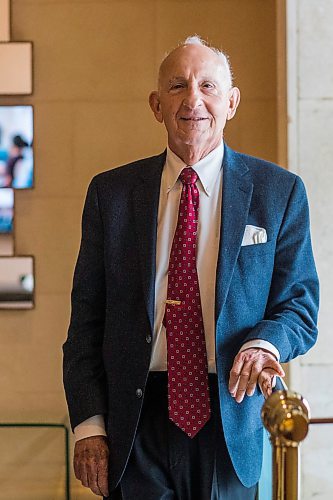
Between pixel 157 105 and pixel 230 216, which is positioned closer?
pixel 230 216

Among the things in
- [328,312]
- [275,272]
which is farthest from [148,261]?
[328,312]

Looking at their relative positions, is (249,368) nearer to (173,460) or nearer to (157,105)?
(173,460)

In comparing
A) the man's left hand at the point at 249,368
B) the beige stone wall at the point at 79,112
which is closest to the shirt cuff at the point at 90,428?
the man's left hand at the point at 249,368

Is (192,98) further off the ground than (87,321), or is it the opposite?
(192,98)

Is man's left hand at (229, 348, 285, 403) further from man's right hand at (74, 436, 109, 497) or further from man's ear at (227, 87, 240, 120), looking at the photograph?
man's ear at (227, 87, 240, 120)

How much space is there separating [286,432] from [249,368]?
0.63 m

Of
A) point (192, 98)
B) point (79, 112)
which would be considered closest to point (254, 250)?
point (192, 98)

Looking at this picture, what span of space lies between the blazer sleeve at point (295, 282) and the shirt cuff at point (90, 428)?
44 cm

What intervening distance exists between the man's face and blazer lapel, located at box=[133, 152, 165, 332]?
3.5 inches

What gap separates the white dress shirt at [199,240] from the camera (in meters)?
2.07

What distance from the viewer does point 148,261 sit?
2088 millimetres

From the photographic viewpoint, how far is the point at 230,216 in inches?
82.4

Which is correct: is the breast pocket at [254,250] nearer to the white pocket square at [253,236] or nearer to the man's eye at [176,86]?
the white pocket square at [253,236]

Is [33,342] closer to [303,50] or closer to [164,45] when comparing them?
[164,45]
